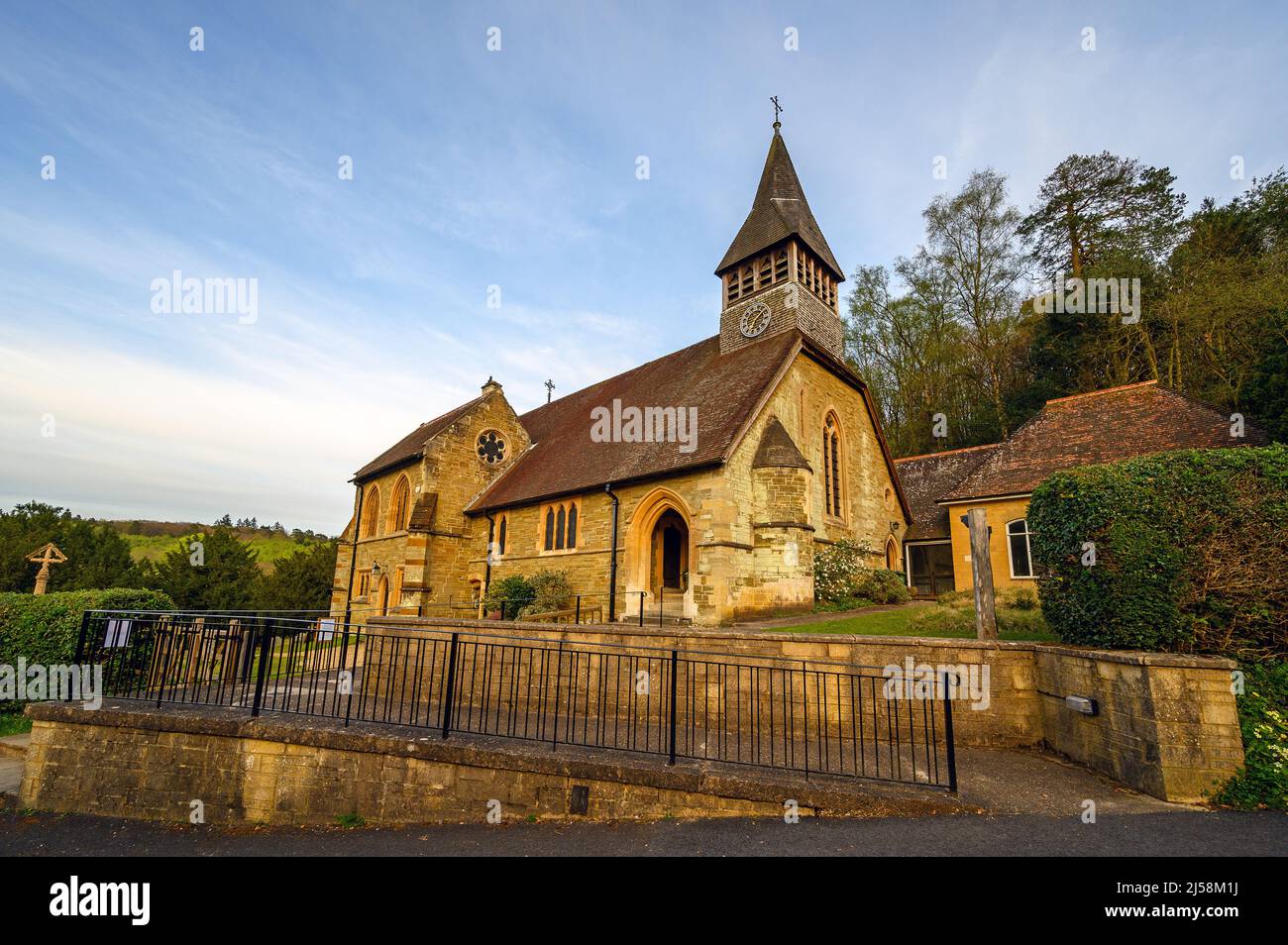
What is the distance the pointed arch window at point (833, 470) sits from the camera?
59.8 ft

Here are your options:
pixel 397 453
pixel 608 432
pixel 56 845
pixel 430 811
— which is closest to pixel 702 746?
pixel 430 811

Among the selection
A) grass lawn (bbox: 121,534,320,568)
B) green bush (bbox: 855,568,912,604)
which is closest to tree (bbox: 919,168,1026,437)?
green bush (bbox: 855,568,912,604)

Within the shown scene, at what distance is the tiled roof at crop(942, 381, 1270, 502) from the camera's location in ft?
48.5

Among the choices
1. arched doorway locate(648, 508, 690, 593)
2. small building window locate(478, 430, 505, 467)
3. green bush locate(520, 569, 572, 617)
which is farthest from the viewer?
small building window locate(478, 430, 505, 467)

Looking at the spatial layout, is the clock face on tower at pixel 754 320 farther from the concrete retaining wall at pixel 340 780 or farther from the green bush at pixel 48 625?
the green bush at pixel 48 625

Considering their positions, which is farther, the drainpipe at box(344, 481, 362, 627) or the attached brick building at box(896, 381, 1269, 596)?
the drainpipe at box(344, 481, 362, 627)

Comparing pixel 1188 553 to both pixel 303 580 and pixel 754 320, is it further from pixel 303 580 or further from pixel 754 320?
pixel 303 580

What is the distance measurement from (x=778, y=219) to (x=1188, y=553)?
1716 centimetres

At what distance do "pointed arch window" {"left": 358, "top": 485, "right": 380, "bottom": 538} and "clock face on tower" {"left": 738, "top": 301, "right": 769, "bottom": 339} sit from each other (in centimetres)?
1751

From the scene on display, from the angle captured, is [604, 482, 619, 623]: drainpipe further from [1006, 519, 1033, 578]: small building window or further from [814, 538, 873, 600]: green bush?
[1006, 519, 1033, 578]: small building window

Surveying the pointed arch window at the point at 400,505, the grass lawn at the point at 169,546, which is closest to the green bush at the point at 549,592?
the pointed arch window at the point at 400,505
